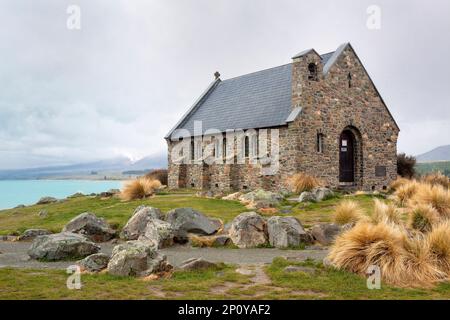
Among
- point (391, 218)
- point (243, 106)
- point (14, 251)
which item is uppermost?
point (243, 106)

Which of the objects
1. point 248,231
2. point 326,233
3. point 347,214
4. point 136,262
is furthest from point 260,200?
point 136,262

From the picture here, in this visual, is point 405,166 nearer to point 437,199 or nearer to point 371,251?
point 437,199

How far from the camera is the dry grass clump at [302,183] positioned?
Result: 24.6 meters

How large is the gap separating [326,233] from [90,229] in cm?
767

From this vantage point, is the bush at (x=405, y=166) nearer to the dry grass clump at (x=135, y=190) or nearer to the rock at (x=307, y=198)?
the rock at (x=307, y=198)

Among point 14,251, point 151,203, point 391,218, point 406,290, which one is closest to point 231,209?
point 151,203

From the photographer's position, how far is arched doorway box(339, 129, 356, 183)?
29484mm

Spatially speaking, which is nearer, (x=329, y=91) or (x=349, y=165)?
(x=329, y=91)

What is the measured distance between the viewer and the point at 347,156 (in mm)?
29844

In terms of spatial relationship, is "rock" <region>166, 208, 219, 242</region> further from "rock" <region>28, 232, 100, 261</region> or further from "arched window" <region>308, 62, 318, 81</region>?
"arched window" <region>308, 62, 318, 81</region>
